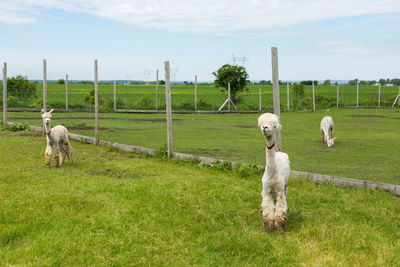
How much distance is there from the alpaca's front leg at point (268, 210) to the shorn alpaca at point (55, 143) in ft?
20.4

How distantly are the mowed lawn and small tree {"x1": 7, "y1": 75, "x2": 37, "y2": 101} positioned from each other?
25689mm

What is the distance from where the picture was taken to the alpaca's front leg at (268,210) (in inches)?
255

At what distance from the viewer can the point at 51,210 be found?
23.8 ft

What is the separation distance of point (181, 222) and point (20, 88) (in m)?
30.4

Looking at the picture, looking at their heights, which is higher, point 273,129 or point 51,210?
point 273,129

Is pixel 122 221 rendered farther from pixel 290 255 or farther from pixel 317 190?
pixel 317 190

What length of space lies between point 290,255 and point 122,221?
233 centimetres

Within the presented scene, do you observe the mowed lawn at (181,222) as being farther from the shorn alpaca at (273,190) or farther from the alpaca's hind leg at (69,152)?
the alpaca's hind leg at (69,152)

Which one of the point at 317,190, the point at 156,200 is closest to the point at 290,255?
the point at 156,200

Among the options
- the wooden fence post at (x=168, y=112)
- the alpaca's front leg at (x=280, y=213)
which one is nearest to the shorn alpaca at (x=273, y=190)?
the alpaca's front leg at (x=280, y=213)

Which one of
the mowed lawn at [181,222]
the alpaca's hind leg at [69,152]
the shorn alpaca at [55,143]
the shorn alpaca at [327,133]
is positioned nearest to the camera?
the mowed lawn at [181,222]

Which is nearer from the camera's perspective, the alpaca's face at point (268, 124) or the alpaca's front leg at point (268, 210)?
the alpaca's face at point (268, 124)

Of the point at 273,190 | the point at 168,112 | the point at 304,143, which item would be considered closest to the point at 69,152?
the point at 168,112

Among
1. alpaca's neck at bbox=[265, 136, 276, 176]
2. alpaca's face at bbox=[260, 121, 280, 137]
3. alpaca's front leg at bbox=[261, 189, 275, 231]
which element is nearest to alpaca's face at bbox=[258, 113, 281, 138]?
alpaca's face at bbox=[260, 121, 280, 137]
